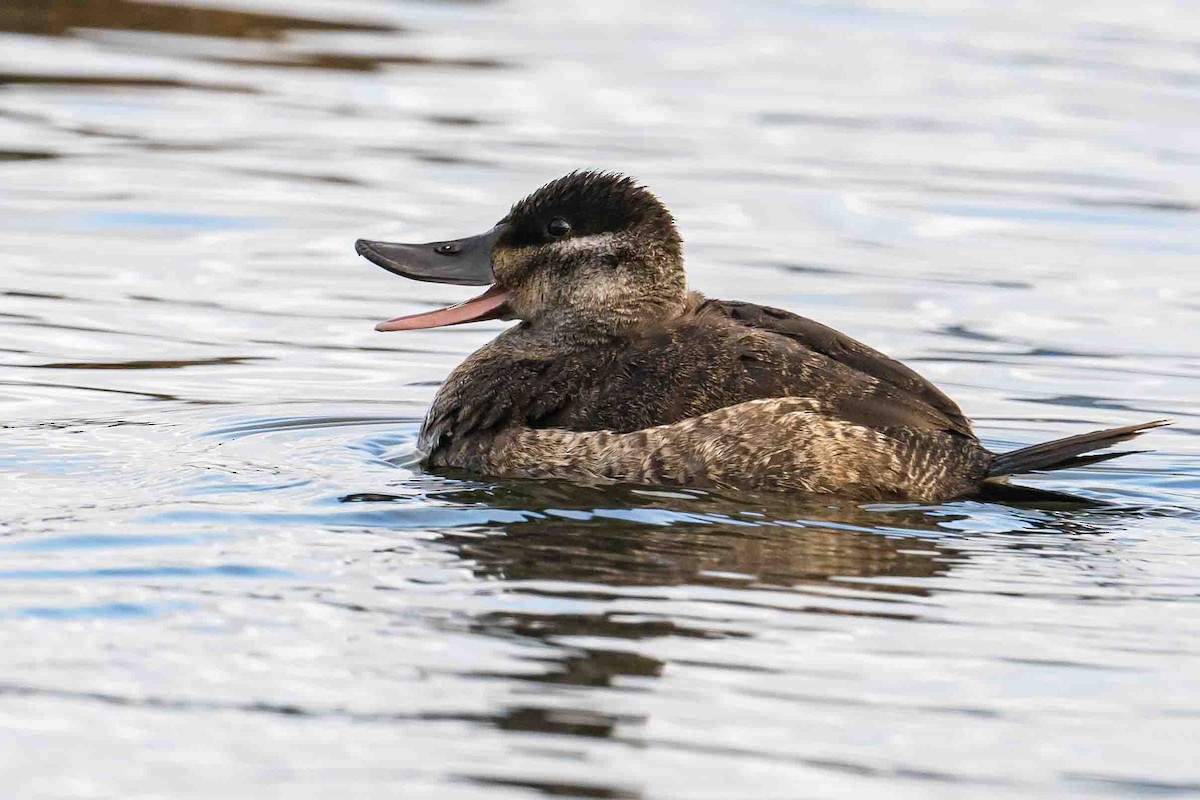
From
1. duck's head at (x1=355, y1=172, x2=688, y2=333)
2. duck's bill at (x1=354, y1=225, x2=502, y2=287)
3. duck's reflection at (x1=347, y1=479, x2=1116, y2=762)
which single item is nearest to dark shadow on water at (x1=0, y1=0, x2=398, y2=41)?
duck's bill at (x1=354, y1=225, x2=502, y2=287)

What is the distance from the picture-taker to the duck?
6699mm

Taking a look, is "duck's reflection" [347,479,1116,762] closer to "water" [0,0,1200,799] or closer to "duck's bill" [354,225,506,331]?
"water" [0,0,1200,799]

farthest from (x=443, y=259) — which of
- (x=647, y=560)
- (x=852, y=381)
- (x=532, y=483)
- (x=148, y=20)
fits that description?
(x=148, y=20)

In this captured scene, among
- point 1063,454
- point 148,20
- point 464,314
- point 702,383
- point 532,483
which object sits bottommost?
point 532,483

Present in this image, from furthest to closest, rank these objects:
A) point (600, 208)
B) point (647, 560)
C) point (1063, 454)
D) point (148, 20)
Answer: point (148, 20), point (600, 208), point (1063, 454), point (647, 560)

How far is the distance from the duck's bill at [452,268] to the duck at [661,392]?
0.02 meters

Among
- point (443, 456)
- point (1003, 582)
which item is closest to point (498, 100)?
point (443, 456)

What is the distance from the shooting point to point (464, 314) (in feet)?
24.9

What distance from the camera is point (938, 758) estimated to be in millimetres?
4395

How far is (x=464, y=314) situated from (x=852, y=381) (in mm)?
1560

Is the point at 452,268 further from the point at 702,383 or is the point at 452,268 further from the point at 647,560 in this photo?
the point at 647,560

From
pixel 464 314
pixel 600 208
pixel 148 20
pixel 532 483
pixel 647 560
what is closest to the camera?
pixel 647 560

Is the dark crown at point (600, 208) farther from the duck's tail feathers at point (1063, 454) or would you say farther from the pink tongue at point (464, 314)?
the duck's tail feathers at point (1063, 454)

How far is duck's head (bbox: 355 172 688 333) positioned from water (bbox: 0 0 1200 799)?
797 millimetres
